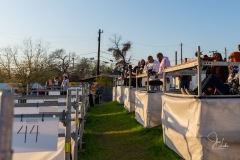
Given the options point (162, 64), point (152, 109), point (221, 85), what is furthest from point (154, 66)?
point (221, 85)

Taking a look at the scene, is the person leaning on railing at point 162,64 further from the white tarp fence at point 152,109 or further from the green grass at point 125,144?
the green grass at point 125,144

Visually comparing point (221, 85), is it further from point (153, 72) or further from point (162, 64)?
point (153, 72)

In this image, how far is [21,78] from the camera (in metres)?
33.8

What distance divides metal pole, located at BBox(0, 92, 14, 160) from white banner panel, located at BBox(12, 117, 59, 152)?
2.15 meters

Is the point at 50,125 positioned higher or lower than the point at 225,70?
lower

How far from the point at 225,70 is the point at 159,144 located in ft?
7.86

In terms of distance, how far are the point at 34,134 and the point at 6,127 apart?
2242 mm

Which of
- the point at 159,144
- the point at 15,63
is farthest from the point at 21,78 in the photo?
the point at 159,144

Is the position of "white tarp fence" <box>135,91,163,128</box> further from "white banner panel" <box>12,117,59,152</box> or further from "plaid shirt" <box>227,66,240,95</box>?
"white banner panel" <box>12,117,59,152</box>

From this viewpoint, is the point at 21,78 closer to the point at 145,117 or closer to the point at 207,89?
the point at 145,117

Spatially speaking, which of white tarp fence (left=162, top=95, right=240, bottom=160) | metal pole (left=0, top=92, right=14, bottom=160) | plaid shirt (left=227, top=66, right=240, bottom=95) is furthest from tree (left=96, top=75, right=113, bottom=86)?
metal pole (left=0, top=92, right=14, bottom=160)

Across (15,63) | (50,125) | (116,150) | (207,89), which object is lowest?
(116,150)

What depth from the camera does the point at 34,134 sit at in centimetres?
365

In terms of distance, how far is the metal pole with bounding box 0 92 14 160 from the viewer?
1456 millimetres
